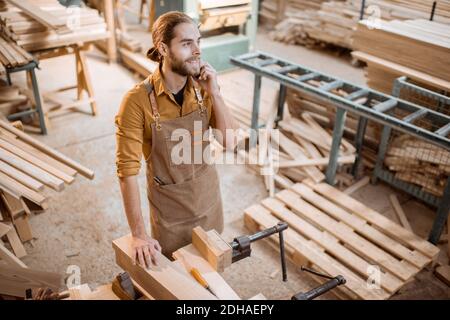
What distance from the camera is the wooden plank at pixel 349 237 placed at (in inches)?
163

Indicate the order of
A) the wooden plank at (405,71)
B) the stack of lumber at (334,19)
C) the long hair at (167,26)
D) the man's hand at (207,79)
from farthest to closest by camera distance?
the stack of lumber at (334,19) < the wooden plank at (405,71) < the man's hand at (207,79) < the long hair at (167,26)

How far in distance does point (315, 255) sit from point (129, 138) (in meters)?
2.46

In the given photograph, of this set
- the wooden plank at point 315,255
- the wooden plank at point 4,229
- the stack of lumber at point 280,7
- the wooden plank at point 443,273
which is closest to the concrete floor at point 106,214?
the wooden plank at point 443,273

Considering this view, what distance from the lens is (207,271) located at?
83.7 inches

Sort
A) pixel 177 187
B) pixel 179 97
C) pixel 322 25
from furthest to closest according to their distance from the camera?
pixel 322 25 < pixel 177 187 < pixel 179 97

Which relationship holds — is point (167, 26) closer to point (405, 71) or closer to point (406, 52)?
point (405, 71)

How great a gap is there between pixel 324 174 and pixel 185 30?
3.43m

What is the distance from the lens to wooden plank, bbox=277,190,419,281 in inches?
163

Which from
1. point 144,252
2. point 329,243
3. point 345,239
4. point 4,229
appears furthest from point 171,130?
point 345,239

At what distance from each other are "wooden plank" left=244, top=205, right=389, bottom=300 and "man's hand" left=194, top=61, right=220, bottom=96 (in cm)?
222

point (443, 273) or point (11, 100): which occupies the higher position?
point (11, 100)

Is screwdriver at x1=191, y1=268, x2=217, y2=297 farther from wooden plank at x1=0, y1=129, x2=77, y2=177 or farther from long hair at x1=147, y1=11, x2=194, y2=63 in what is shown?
wooden plank at x1=0, y1=129, x2=77, y2=177

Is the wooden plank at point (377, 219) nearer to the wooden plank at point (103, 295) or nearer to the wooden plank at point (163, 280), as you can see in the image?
the wooden plank at point (163, 280)

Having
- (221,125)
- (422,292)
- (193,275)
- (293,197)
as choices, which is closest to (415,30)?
(293,197)
